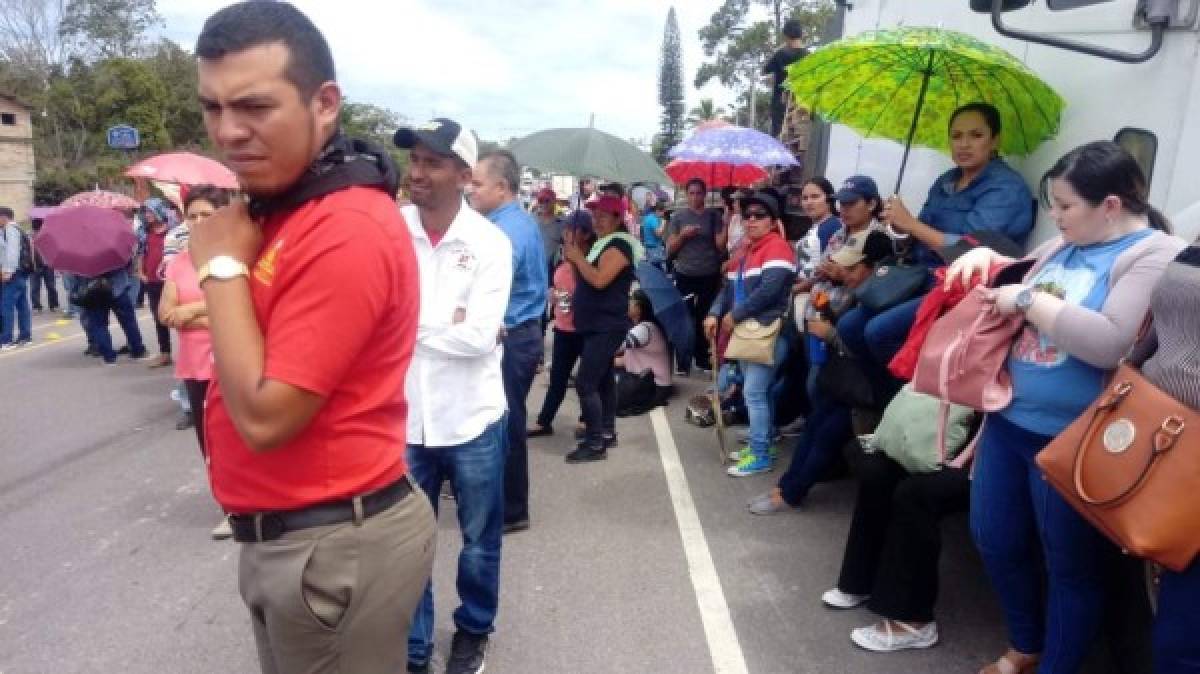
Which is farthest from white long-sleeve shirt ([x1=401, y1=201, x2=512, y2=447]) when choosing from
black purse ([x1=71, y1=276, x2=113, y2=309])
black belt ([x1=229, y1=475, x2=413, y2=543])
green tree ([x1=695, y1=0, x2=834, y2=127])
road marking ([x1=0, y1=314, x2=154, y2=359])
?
green tree ([x1=695, y1=0, x2=834, y2=127])

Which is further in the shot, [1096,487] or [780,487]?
[780,487]

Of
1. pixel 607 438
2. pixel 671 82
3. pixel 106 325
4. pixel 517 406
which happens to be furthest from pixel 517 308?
pixel 671 82

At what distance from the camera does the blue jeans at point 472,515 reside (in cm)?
297

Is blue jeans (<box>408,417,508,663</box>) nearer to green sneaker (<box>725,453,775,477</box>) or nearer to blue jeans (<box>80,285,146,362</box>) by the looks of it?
green sneaker (<box>725,453,775,477</box>)

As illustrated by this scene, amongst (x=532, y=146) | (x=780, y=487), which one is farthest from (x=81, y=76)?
(x=780, y=487)

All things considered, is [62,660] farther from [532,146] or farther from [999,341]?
[532,146]

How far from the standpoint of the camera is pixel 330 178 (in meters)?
1.48

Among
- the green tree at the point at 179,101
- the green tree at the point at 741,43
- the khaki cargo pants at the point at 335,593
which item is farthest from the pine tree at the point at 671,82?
the khaki cargo pants at the point at 335,593

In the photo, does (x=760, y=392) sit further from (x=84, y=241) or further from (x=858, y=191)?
(x=84, y=241)

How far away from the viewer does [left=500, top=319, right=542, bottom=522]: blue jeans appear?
4469 millimetres

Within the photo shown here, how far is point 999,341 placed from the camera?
2.70 meters

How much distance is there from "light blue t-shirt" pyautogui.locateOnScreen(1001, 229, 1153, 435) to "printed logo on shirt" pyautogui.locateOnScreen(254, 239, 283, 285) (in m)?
2.29

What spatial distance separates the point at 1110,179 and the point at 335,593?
2.45 m

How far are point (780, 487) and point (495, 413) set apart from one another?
242cm
